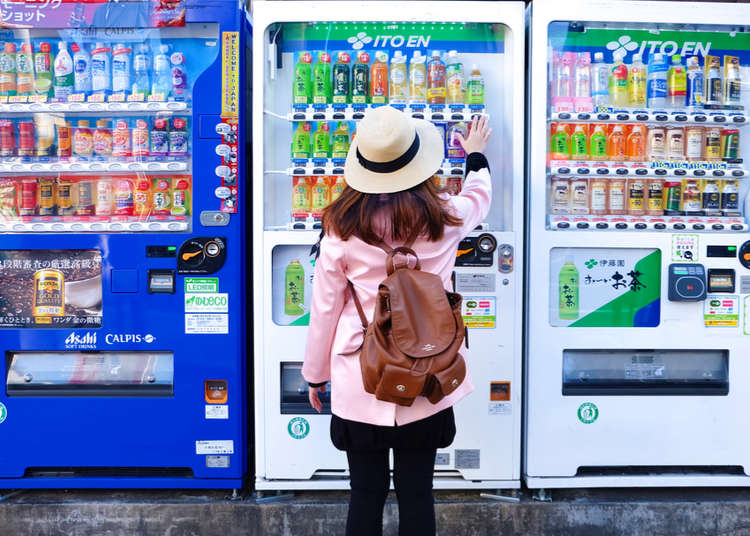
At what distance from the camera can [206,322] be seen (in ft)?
10.6

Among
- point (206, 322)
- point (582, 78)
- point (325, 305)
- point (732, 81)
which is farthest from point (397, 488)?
point (732, 81)

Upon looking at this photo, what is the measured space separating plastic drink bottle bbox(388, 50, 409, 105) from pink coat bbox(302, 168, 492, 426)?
3.48 ft

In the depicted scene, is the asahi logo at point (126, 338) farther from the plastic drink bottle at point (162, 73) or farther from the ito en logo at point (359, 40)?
the ito en logo at point (359, 40)

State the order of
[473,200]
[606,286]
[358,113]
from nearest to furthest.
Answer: [473,200] → [358,113] → [606,286]

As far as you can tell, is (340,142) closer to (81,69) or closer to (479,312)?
(479,312)

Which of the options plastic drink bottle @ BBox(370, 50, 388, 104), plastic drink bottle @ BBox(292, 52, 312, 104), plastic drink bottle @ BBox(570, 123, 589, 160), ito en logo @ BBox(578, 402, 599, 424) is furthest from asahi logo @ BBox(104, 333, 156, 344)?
plastic drink bottle @ BBox(570, 123, 589, 160)

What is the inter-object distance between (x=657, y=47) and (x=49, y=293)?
335 centimetres

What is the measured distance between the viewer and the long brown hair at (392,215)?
2.17 metres

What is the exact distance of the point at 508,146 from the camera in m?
3.22

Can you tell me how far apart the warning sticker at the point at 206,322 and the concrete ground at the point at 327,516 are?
875 mm

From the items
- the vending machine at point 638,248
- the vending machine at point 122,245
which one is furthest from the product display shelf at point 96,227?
the vending machine at point 638,248

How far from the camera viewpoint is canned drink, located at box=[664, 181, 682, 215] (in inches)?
132

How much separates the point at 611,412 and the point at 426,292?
5.51 feet

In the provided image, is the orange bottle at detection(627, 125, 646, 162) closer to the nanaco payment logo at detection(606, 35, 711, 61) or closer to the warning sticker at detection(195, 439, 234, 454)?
the nanaco payment logo at detection(606, 35, 711, 61)
